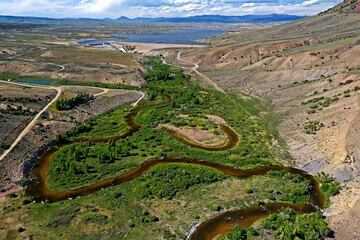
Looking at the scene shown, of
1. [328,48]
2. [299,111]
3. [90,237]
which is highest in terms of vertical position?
[328,48]

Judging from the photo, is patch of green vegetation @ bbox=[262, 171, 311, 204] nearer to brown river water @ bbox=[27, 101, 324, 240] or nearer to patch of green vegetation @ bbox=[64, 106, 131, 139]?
brown river water @ bbox=[27, 101, 324, 240]

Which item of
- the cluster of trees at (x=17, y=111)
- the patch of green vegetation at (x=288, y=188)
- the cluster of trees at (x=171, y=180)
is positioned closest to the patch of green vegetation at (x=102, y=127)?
the cluster of trees at (x=17, y=111)

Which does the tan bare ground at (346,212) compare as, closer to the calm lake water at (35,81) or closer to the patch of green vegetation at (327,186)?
the patch of green vegetation at (327,186)

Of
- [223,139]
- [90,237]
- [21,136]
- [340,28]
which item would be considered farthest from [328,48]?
[90,237]

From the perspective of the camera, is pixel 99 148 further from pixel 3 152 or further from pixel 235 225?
pixel 235 225

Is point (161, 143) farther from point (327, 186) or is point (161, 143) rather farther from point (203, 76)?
point (203, 76)
